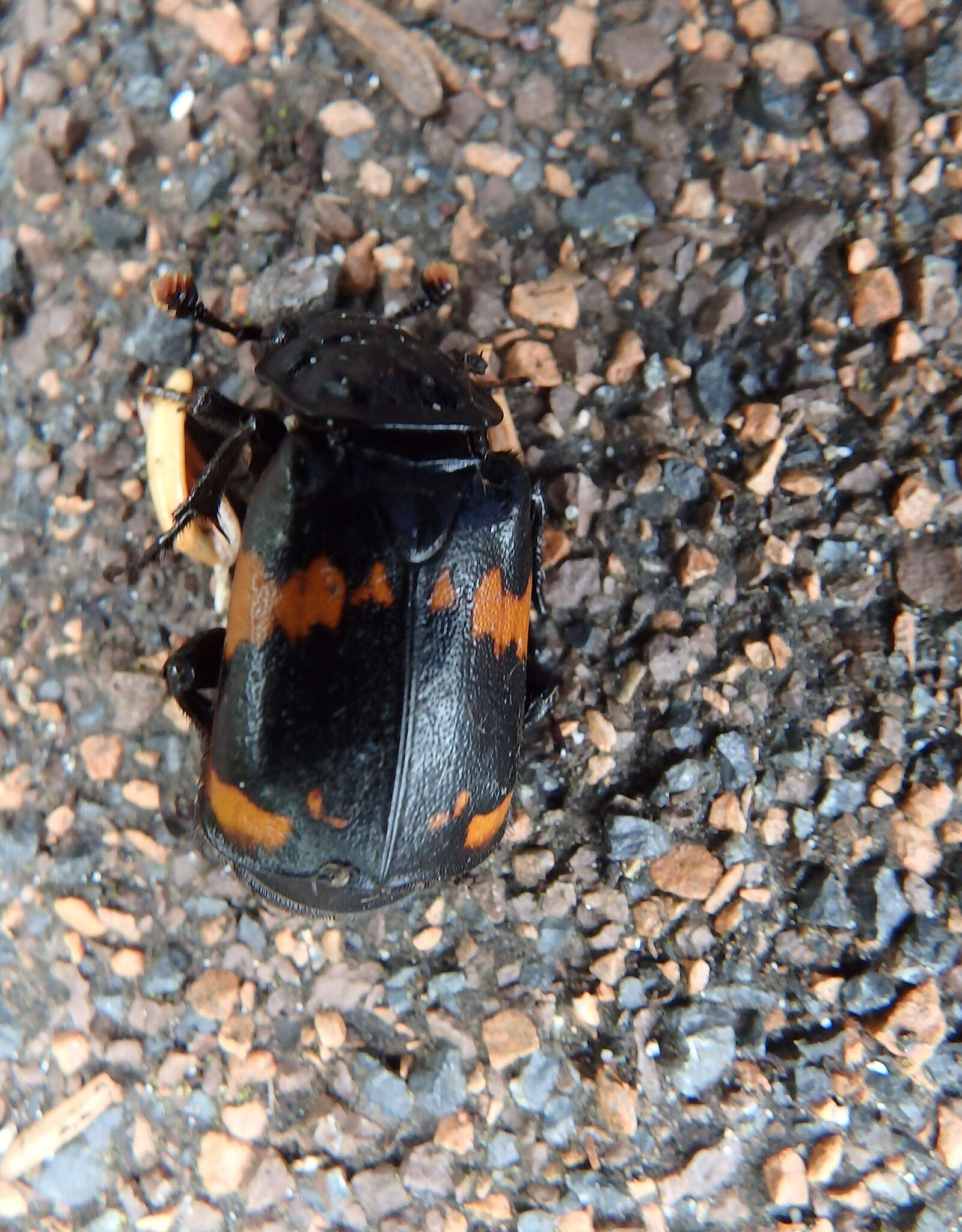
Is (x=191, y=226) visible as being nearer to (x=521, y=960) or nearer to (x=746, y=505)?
(x=746, y=505)

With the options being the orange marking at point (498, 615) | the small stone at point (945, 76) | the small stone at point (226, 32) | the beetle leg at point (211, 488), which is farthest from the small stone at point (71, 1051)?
the small stone at point (945, 76)

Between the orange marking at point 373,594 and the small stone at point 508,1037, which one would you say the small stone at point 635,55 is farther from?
the small stone at point 508,1037

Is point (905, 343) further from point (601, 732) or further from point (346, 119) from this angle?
point (346, 119)

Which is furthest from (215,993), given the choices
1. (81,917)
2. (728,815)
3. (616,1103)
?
(728,815)

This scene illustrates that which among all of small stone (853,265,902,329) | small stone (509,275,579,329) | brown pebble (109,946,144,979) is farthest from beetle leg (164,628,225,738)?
small stone (853,265,902,329)

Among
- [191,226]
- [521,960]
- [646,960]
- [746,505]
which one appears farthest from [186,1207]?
[191,226]

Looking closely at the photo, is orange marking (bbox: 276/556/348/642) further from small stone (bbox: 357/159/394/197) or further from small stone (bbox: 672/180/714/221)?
small stone (bbox: 672/180/714/221)

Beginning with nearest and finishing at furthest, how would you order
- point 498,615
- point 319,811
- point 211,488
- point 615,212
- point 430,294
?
point 319,811 < point 498,615 < point 211,488 < point 430,294 < point 615,212
